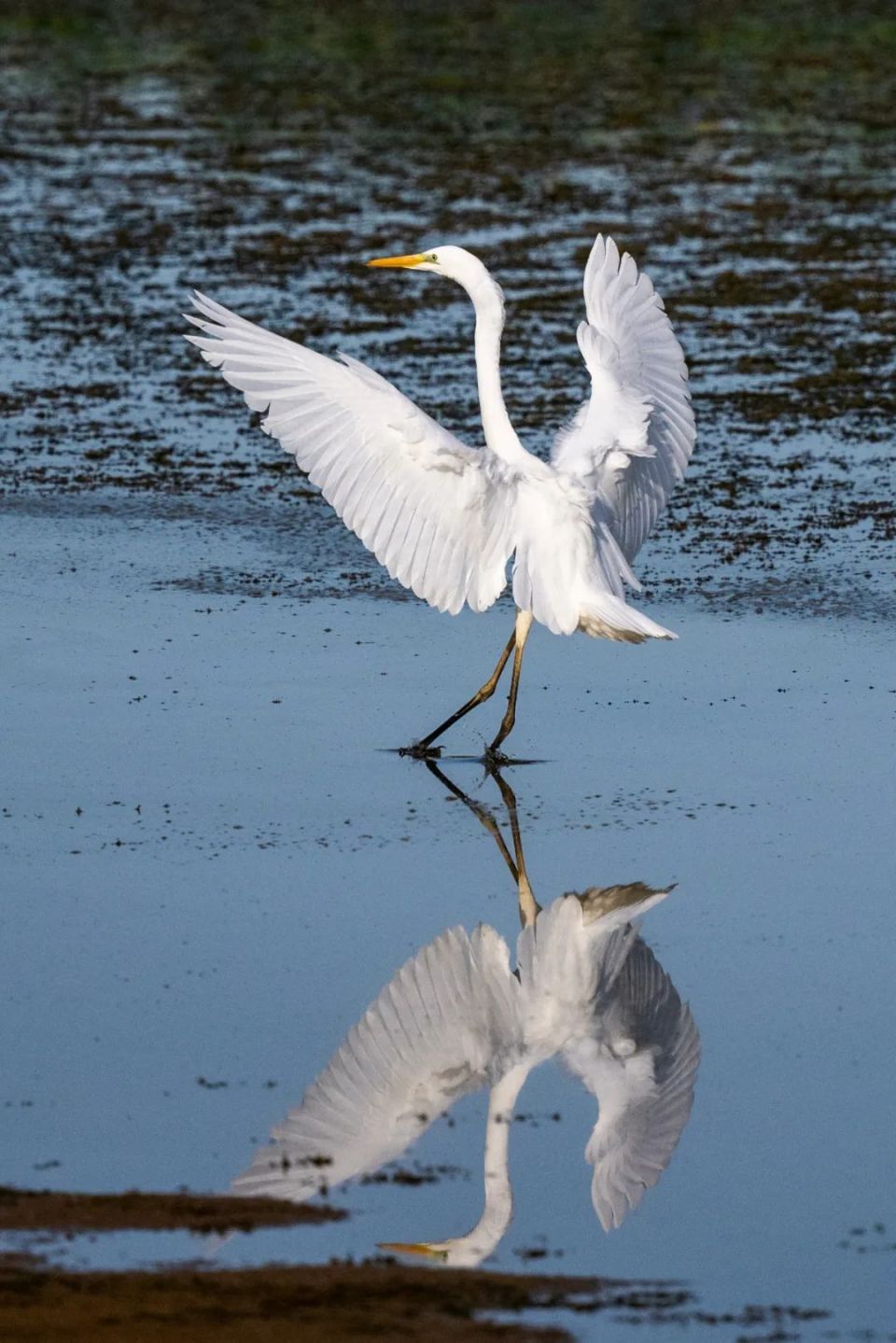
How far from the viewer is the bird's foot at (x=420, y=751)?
364 inches

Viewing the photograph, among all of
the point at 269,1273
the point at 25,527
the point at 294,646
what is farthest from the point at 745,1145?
the point at 25,527

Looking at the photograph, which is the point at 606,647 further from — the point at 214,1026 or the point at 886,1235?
the point at 886,1235

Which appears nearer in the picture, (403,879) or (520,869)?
(403,879)

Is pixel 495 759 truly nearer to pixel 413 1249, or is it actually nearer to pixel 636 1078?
pixel 636 1078

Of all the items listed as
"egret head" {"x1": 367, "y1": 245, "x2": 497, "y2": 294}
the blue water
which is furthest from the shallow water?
"egret head" {"x1": 367, "y1": 245, "x2": 497, "y2": 294}

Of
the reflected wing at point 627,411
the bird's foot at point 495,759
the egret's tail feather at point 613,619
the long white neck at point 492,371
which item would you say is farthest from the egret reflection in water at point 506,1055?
the reflected wing at point 627,411

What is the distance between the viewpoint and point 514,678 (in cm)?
920

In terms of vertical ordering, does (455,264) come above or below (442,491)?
above

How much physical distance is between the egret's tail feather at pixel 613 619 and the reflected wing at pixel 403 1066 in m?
1.55

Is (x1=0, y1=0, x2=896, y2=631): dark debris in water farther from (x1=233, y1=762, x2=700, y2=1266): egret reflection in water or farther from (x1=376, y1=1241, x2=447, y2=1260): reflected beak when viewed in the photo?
(x1=376, y1=1241, x2=447, y2=1260): reflected beak

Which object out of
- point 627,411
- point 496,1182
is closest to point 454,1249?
point 496,1182

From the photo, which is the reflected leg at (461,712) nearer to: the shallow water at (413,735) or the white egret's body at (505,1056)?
the shallow water at (413,735)

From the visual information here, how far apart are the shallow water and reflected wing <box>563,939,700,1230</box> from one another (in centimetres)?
6

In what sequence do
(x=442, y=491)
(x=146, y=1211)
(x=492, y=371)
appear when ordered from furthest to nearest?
(x=492, y=371), (x=442, y=491), (x=146, y=1211)
